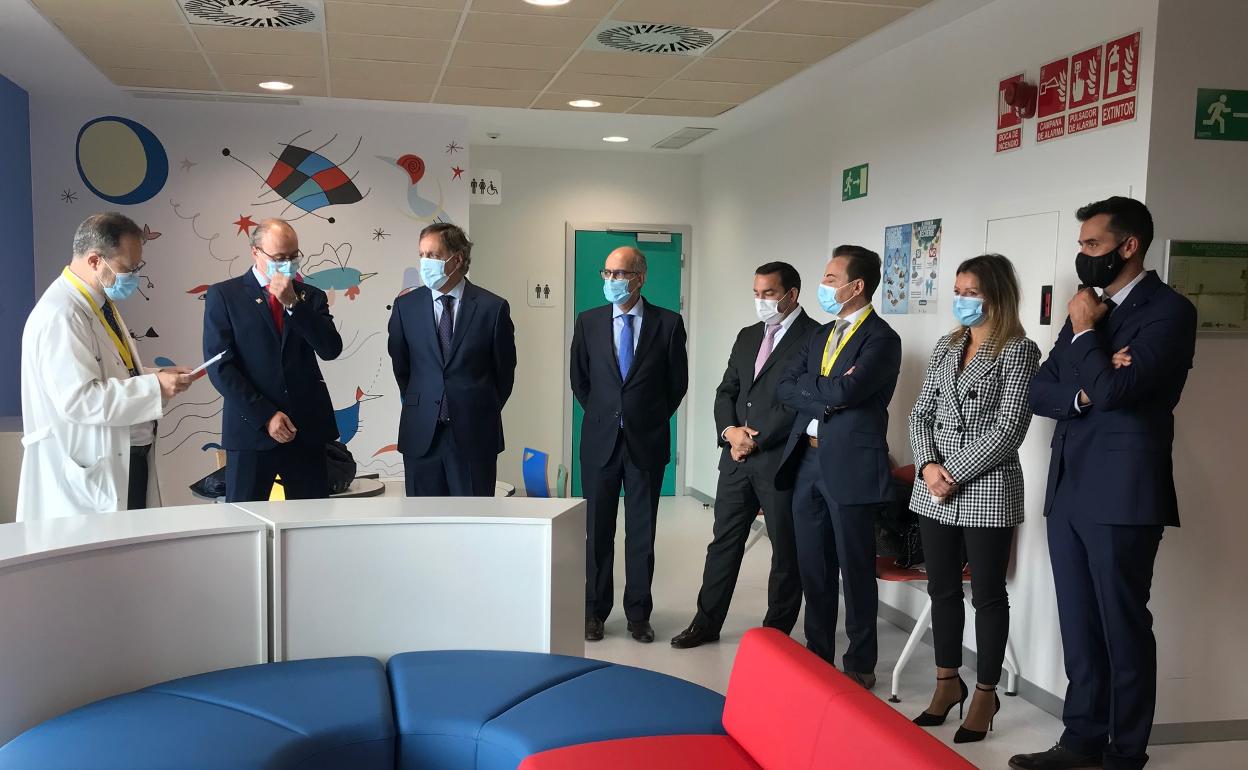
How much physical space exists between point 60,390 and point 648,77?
3.36 m

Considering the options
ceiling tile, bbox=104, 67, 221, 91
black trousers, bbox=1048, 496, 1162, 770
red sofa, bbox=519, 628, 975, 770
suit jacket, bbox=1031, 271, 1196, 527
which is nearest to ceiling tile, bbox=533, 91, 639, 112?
ceiling tile, bbox=104, 67, 221, 91

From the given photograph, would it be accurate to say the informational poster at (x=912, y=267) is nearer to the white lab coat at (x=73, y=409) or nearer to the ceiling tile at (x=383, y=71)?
the ceiling tile at (x=383, y=71)

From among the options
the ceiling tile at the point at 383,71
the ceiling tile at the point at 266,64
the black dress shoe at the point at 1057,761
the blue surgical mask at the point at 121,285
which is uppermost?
the ceiling tile at the point at 266,64

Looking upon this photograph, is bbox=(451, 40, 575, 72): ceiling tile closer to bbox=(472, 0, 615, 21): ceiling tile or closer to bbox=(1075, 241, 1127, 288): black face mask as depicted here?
bbox=(472, 0, 615, 21): ceiling tile

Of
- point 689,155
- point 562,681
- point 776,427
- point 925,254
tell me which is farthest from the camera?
point 689,155

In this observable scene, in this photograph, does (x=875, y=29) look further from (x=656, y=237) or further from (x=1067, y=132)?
(x=656, y=237)

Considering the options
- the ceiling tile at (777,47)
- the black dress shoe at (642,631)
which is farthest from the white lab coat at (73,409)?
the ceiling tile at (777,47)

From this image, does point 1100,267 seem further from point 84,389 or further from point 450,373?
point 84,389

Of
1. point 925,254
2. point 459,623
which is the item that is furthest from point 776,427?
point 459,623

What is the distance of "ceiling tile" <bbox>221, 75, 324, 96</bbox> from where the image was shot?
5492 mm

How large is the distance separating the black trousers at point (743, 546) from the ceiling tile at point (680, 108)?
2.63 m

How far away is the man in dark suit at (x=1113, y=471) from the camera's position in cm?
295

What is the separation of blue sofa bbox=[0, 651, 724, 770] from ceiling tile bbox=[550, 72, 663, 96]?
359 centimetres

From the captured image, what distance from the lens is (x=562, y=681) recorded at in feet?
8.33
